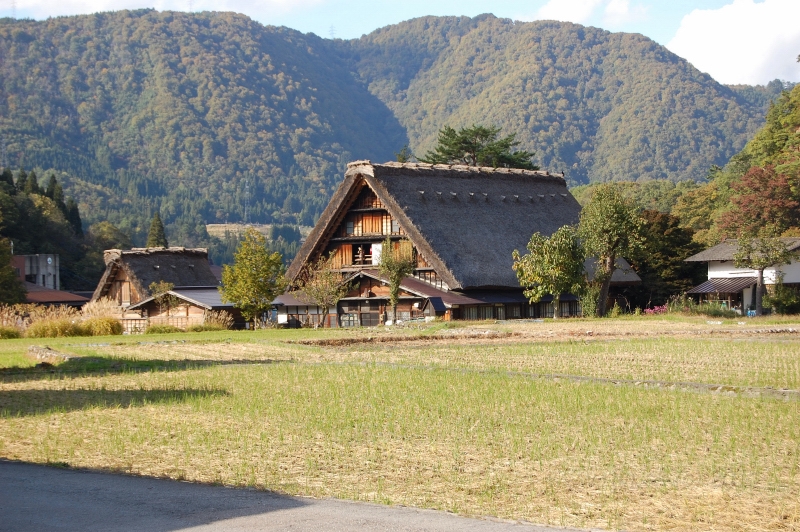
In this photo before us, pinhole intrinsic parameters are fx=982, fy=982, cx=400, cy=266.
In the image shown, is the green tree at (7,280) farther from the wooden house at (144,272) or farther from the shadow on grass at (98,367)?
the shadow on grass at (98,367)

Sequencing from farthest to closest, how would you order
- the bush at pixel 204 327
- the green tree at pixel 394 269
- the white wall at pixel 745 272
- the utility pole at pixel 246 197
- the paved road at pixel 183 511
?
the utility pole at pixel 246 197
the white wall at pixel 745 272
the green tree at pixel 394 269
the bush at pixel 204 327
the paved road at pixel 183 511

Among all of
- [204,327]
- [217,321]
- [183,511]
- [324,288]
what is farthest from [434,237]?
[183,511]

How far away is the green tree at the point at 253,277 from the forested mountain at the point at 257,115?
300ft

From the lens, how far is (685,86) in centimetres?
15650

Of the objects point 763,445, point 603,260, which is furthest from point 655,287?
point 763,445

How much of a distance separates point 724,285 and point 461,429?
116 ft

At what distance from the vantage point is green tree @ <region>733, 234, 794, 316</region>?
1569 inches

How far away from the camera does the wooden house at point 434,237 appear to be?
42.6m

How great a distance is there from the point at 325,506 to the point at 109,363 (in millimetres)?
13655

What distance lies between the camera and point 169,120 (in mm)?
171000

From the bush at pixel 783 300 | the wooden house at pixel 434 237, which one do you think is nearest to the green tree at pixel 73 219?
the wooden house at pixel 434 237

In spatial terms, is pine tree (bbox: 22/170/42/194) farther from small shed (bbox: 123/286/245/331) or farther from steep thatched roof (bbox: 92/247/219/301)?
small shed (bbox: 123/286/245/331)

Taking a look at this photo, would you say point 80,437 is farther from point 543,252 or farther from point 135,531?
point 543,252

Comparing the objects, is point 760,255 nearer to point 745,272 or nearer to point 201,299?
point 745,272
